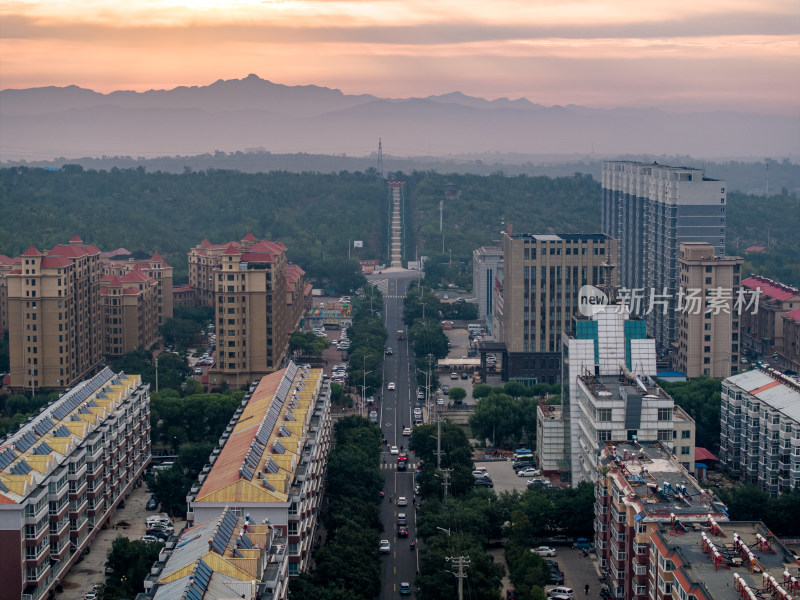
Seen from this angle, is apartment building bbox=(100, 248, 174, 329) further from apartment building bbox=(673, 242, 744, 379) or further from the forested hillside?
apartment building bbox=(673, 242, 744, 379)

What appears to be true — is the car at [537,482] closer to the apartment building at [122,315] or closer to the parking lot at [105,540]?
the parking lot at [105,540]

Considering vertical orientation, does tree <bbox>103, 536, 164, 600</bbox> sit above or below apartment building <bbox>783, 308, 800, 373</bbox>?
below

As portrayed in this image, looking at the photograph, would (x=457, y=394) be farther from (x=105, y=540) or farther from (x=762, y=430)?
(x=105, y=540)

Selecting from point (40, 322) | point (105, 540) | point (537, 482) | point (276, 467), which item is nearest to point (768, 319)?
point (537, 482)

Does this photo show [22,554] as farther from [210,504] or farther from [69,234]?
[69,234]

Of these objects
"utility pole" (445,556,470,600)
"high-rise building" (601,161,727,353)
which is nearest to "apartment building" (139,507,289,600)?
"utility pole" (445,556,470,600)
